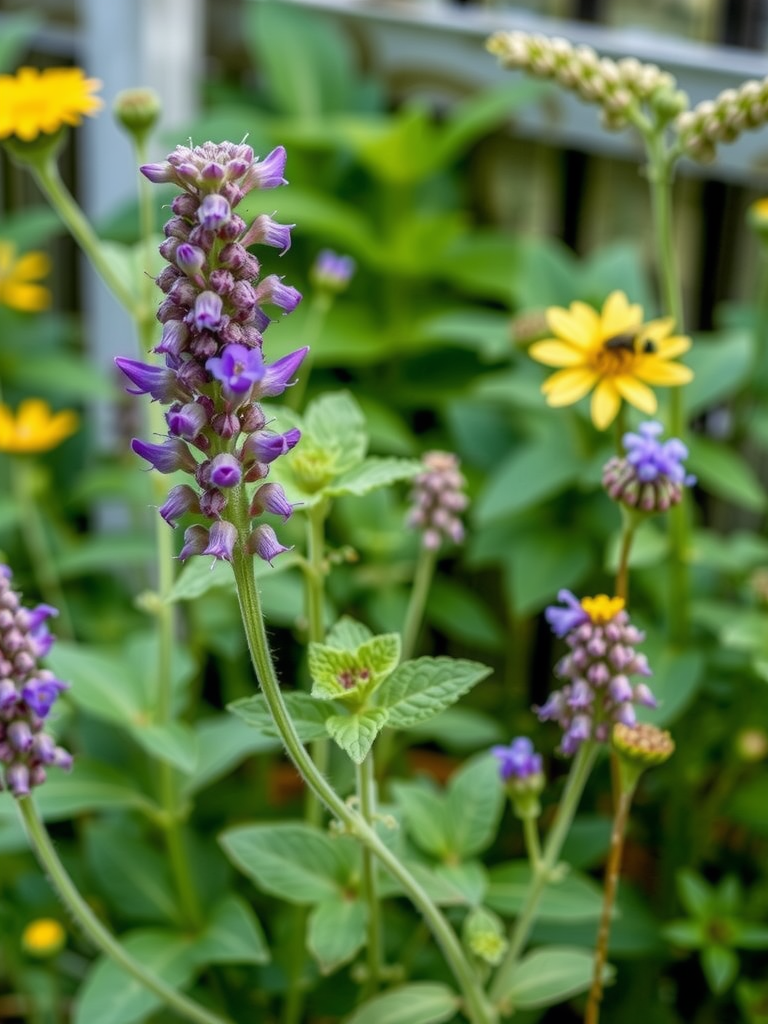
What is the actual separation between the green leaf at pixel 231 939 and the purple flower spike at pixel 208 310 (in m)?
0.58

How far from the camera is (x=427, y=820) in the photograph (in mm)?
980

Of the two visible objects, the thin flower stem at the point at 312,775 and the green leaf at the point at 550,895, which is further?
the green leaf at the point at 550,895

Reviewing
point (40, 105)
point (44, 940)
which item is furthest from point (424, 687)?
point (40, 105)

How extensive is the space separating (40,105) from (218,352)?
26.3 inches

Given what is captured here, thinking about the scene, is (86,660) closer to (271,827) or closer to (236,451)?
(271,827)

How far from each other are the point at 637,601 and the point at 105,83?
0.98m

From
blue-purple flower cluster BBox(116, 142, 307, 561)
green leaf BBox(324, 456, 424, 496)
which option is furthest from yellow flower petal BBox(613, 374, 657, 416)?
blue-purple flower cluster BBox(116, 142, 307, 561)

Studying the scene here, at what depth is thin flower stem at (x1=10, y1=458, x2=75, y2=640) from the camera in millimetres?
1460

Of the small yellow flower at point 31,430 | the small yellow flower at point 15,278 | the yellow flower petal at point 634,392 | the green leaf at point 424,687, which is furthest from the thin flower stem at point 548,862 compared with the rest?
the small yellow flower at point 15,278

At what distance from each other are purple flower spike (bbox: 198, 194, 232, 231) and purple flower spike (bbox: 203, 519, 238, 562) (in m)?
0.13

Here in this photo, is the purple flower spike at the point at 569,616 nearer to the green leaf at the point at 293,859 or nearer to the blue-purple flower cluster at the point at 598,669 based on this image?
the blue-purple flower cluster at the point at 598,669

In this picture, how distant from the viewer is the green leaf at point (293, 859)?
89cm

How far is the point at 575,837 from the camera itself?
1.15 metres

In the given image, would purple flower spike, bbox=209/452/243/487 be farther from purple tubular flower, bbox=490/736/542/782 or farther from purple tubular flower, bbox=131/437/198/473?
purple tubular flower, bbox=490/736/542/782
